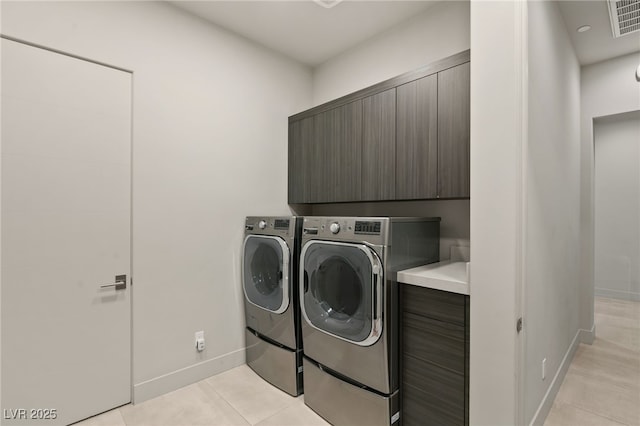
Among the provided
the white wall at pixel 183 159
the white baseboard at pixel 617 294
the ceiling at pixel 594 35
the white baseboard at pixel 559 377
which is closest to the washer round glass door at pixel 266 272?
the white wall at pixel 183 159

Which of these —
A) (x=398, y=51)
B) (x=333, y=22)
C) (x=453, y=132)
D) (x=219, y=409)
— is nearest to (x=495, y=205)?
(x=453, y=132)

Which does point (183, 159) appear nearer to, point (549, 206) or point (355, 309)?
point (355, 309)

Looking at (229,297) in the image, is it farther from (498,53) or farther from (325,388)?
(498,53)

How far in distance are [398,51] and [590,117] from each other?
2058mm

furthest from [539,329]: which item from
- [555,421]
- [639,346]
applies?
[639,346]

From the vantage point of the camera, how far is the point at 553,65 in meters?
2.02

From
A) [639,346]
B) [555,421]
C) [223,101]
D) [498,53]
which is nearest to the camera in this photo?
[498,53]

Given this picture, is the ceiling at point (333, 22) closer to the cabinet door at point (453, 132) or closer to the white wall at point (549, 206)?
the white wall at point (549, 206)

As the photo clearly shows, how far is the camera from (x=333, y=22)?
2436 mm

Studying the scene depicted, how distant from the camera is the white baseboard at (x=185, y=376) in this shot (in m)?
2.06

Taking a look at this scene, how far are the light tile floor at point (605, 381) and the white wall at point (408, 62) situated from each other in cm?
120

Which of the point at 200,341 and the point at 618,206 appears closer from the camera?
the point at 200,341

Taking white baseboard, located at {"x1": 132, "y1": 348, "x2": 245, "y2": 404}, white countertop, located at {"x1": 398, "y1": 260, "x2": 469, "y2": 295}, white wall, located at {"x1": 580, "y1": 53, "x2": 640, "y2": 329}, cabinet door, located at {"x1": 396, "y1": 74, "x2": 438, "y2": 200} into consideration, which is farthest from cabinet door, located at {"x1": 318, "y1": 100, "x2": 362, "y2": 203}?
white wall, located at {"x1": 580, "y1": 53, "x2": 640, "y2": 329}

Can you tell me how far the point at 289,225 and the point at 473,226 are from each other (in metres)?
1.18
